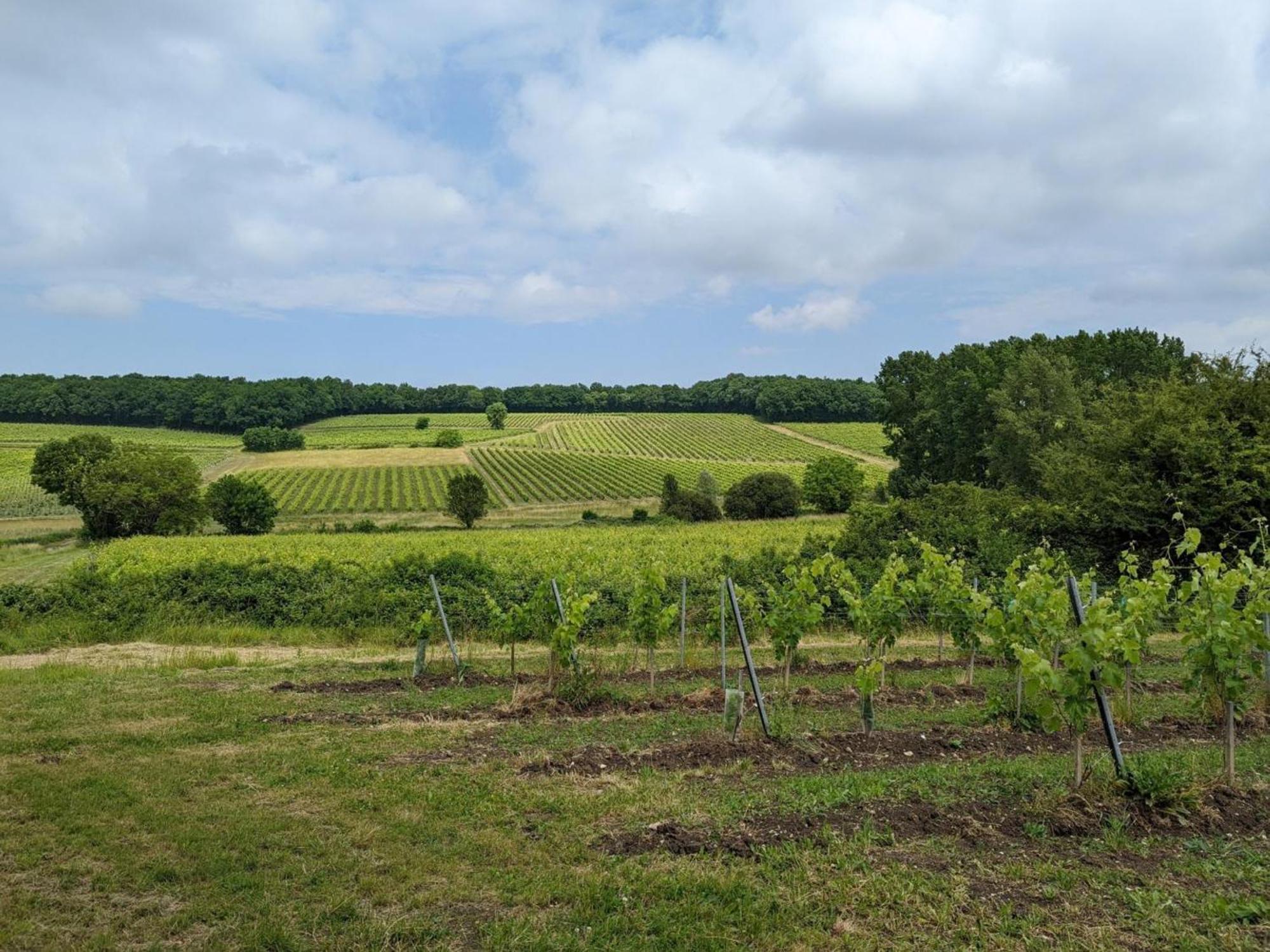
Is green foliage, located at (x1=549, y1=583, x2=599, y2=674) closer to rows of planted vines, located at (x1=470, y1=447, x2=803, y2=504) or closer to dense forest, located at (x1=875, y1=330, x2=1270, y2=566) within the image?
dense forest, located at (x1=875, y1=330, x2=1270, y2=566)

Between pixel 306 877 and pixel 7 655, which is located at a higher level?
pixel 306 877

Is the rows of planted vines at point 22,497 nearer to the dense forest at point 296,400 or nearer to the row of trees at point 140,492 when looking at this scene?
the row of trees at point 140,492

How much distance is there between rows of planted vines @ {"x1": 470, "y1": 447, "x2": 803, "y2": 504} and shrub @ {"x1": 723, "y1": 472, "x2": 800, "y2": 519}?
427 inches

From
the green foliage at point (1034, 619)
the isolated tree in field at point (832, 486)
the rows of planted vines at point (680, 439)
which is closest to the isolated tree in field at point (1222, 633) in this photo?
the green foliage at point (1034, 619)

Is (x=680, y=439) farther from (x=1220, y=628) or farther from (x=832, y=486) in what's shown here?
(x=1220, y=628)

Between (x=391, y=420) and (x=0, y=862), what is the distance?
13814 centimetres

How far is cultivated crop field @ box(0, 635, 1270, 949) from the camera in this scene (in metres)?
5.29

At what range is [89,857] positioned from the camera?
6348 mm

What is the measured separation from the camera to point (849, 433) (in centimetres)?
11781

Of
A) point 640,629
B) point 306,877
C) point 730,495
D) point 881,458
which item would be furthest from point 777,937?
point 881,458

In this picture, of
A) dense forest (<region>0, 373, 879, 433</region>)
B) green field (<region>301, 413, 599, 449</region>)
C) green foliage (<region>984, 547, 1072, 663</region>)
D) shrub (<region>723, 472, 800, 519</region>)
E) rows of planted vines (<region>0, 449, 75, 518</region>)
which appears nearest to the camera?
green foliage (<region>984, 547, 1072, 663</region>)

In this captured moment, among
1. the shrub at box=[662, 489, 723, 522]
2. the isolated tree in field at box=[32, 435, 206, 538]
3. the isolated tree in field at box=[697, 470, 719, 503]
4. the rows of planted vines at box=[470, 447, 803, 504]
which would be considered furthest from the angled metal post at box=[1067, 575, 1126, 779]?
the rows of planted vines at box=[470, 447, 803, 504]

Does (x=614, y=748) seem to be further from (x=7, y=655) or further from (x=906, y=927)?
(x=7, y=655)

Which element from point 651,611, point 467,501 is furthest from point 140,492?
point 651,611
